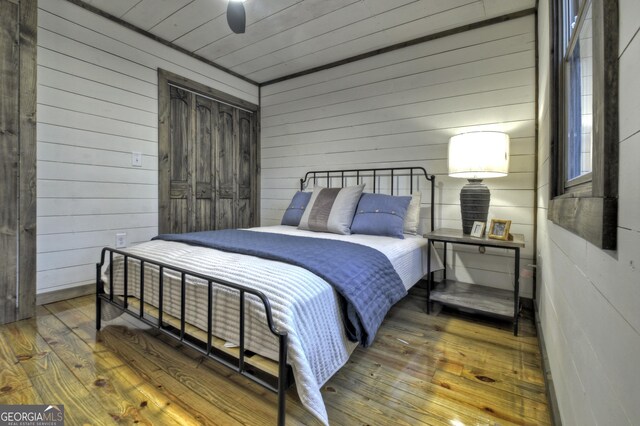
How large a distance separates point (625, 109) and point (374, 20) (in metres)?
2.55

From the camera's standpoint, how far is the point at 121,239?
2756 mm

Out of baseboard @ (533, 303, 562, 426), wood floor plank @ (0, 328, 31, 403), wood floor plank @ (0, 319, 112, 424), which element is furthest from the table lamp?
wood floor plank @ (0, 328, 31, 403)

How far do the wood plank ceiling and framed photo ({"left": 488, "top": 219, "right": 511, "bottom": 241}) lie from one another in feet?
5.54

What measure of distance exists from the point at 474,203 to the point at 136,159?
2.97 m

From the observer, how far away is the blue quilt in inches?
52.7

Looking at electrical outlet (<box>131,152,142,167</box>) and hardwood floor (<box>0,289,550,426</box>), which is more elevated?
electrical outlet (<box>131,152,142,167</box>)

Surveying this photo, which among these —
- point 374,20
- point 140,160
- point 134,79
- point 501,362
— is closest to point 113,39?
point 134,79

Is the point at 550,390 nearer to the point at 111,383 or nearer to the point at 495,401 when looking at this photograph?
the point at 495,401

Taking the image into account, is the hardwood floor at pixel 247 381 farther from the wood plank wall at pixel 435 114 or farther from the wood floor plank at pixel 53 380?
the wood plank wall at pixel 435 114

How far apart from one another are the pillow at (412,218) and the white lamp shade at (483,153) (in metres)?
0.53

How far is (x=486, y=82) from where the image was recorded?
254 cm

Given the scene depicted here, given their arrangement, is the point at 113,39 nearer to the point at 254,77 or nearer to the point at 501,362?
the point at 254,77

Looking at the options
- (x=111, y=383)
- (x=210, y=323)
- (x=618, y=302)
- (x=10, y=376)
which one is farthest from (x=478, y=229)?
(x=10, y=376)

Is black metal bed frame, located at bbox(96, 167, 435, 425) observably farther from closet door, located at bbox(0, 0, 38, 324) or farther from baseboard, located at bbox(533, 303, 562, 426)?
baseboard, located at bbox(533, 303, 562, 426)
